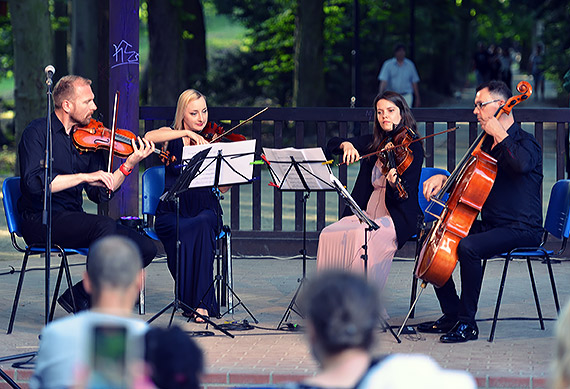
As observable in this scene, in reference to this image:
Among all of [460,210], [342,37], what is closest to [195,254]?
[460,210]

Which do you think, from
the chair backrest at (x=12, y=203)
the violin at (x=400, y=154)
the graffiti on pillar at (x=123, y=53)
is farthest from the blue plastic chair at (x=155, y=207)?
the graffiti on pillar at (x=123, y=53)

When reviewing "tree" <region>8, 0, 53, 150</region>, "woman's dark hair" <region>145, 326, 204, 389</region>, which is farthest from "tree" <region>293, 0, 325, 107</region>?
"woman's dark hair" <region>145, 326, 204, 389</region>


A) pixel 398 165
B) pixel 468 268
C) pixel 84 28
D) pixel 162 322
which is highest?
pixel 84 28

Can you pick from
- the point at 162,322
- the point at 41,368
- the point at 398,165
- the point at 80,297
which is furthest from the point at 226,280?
the point at 41,368

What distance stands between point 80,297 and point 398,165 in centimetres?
232

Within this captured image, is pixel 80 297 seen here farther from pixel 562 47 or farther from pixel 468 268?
pixel 562 47

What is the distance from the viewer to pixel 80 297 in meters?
6.90

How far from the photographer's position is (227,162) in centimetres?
661

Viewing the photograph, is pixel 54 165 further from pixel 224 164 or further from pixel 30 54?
pixel 30 54

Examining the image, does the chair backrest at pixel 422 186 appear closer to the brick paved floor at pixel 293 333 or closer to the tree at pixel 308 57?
the brick paved floor at pixel 293 333

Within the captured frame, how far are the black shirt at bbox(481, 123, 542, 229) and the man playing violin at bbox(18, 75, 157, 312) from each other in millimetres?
2253

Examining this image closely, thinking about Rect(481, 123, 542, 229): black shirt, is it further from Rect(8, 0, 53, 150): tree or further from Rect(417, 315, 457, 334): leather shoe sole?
Rect(8, 0, 53, 150): tree

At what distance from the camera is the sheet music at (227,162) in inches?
259

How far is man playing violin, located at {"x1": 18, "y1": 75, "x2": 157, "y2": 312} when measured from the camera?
6.55 meters
